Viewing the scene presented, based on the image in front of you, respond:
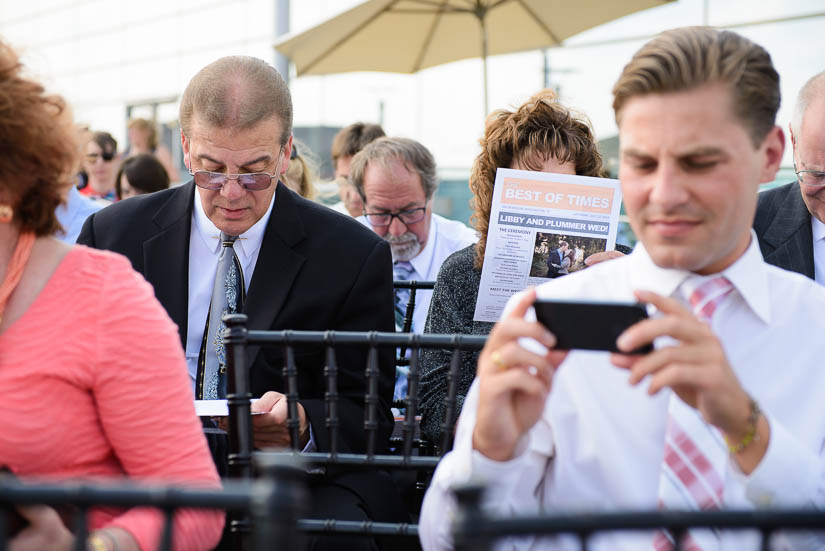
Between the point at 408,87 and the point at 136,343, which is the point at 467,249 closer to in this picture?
the point at 136,343

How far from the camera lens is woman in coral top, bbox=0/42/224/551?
1.67 m

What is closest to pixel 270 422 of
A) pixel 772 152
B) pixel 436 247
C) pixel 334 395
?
pixel 334 395

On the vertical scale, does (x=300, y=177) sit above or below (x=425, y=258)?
above

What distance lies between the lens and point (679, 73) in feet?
5.22

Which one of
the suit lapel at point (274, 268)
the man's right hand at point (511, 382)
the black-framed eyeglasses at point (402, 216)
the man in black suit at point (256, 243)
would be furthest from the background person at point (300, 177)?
the man's right hand at point (511, 382)

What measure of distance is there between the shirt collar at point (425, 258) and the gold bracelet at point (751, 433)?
3.02 metres

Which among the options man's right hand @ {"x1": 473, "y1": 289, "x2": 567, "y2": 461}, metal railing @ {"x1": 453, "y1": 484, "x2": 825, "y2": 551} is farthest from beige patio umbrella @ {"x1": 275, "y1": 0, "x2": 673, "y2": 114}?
metal railing @ {"x1": 453, "y1": 484, "x2": 825, "y2": 551}

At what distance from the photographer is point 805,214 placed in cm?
315

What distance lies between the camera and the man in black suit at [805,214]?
3092 mm

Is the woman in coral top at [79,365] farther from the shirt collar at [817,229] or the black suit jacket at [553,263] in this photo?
the shirt collar at [817,229]

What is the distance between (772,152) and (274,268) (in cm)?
161

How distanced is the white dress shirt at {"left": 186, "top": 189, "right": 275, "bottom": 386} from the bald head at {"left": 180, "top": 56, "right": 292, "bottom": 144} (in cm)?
26

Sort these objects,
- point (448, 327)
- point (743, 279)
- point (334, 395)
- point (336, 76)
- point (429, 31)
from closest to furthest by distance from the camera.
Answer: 1. point (743, 279)
2. point (334, 395)
3. point (448, 327)
4. point (429, 31)
5. point (336, 76)

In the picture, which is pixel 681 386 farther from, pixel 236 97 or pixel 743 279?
pixel 236 97
